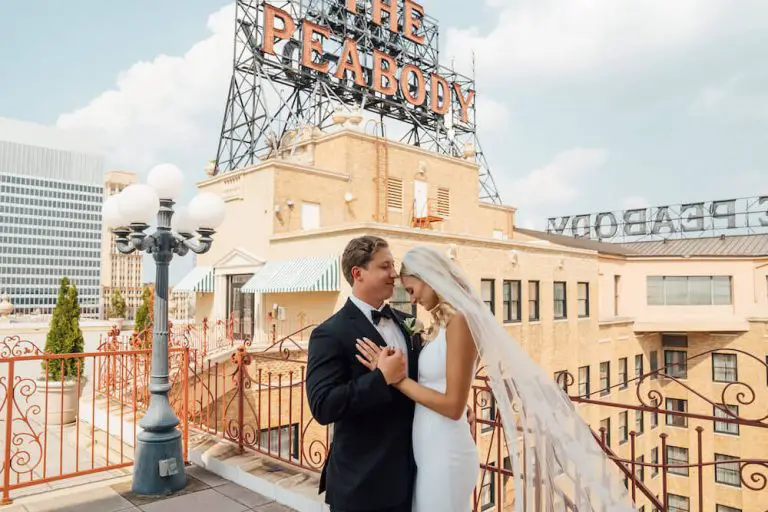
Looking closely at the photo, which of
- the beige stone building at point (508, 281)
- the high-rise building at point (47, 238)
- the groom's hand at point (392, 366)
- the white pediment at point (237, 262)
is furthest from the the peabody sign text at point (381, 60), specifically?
the high-rise building at point (47, 238)

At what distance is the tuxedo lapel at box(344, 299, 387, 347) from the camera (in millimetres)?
2732

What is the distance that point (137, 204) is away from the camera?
5898 millimetres

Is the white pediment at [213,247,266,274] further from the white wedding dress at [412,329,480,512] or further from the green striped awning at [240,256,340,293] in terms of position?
the white wedding dress at [412,329,480,512]

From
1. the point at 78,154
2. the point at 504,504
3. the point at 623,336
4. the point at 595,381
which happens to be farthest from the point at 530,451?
the point at 78,154

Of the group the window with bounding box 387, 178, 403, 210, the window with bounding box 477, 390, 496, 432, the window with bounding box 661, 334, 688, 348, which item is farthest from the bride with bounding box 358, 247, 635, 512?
Answer: the window with bounding box 661, 334, 688, 348

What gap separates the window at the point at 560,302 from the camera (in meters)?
25.6

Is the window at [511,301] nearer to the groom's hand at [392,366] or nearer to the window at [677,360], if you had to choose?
the window at [677,360]

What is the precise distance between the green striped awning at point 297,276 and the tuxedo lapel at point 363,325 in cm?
1493

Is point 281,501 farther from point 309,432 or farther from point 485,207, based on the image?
point 485,207

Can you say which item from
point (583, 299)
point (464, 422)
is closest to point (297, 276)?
point (464, 422)

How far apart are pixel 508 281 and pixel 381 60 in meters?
16.5

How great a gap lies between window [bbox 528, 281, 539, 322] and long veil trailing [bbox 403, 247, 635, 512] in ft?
71.4

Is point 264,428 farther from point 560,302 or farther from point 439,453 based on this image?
point 560,302

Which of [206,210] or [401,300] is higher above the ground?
[206,210]
